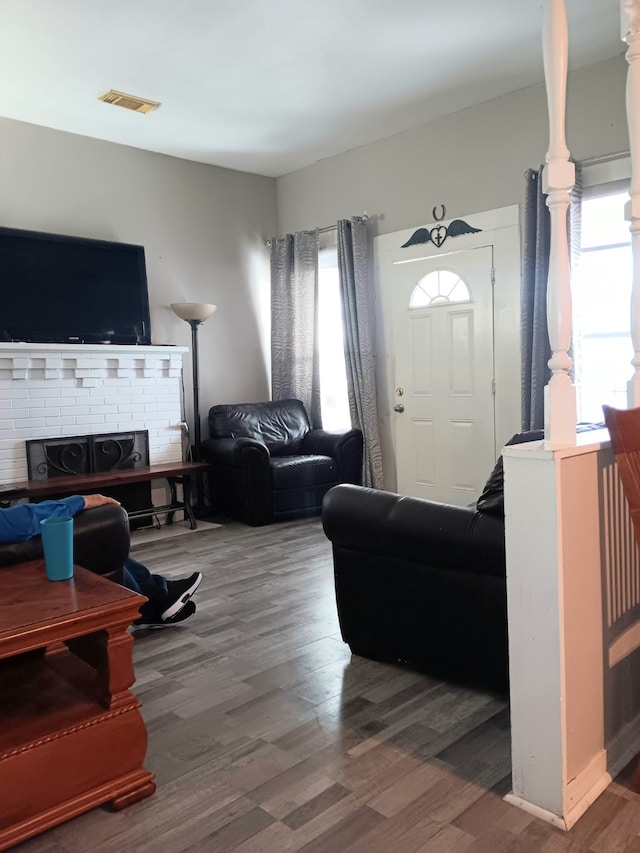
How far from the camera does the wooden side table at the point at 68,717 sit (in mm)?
1660

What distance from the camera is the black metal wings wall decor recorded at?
5034 millimetres

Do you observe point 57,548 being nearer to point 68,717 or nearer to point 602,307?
point 68,717

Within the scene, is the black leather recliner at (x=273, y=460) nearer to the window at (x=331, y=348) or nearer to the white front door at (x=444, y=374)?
the window at (x=331, y=348)

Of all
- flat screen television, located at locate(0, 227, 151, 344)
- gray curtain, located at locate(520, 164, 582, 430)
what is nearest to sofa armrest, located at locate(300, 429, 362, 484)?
gray curtain, located at locate(520, 164, 582, 430)

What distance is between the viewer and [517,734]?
1.78m

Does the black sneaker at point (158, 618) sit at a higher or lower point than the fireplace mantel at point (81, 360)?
lower

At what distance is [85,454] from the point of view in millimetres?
5055

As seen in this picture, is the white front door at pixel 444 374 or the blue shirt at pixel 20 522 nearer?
the blue shirt at pixel 20 522

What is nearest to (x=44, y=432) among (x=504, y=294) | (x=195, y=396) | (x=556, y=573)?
(x=195, y=396)

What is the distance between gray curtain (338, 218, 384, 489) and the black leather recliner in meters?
0.12

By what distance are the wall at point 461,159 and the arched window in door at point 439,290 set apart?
440mm

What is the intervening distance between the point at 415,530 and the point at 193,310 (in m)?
3.60

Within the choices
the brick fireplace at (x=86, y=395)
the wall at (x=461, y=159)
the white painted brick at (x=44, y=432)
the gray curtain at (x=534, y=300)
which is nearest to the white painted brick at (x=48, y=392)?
the brick fireplace at (x=86, y=395)

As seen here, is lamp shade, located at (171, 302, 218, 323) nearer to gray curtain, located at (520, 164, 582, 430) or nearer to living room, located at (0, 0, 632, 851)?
living room, located at (0, 0, 632, 851)
